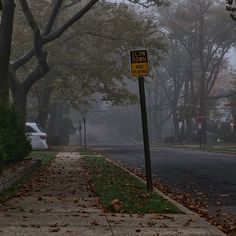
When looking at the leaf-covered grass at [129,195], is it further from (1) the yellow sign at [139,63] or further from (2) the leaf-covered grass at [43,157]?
(2) the leaf-covered grass at [43,157]

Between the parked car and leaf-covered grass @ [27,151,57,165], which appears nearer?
leaf-covered grass @ [27,151,57,165]

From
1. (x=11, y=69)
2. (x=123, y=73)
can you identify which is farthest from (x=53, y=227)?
(x=123, y=73)

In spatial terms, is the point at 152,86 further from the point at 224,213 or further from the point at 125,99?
the point at 224,213

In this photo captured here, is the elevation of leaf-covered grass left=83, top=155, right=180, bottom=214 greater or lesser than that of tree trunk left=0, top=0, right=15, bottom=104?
lesser

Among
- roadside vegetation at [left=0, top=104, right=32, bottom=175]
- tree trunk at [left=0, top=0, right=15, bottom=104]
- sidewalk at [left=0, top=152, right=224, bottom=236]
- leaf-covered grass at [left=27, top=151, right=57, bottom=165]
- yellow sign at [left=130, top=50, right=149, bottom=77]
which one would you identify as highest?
tree trunk at [left=0, top=0, right=15, bottom=104]

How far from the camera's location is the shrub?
16234 mm

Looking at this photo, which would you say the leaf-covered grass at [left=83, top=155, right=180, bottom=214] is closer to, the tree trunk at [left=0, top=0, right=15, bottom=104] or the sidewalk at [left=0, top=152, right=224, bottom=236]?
the sidewalk at [left=0, top=152, right=224, bottom=236]

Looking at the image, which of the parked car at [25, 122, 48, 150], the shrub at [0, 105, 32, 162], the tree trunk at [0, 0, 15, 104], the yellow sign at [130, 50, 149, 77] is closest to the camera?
the yellow sign at [130, 50, 149, 77]

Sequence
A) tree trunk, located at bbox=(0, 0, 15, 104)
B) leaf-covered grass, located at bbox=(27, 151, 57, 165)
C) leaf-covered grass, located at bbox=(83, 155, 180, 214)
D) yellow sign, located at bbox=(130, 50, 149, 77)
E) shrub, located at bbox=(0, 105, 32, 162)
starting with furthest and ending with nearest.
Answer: leaf-covered grass, located at bbox=(27, 151, 57, 165) < tree trunk, located at bbox=(0, 0, 15, 104) < shrub, located at bbox=(0, 105, 32, 162) < yellow sign, located at bbox=(130, 50, 149, 77) < leaf-covered grass, located at bbox=(83, 155, 180, 214)

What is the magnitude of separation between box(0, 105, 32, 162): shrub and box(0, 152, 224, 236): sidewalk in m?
4.60

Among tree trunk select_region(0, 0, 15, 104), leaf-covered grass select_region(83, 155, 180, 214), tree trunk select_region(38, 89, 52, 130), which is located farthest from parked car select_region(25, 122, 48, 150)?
Result: leaf-covered grass select_region(83, 155, 180, 214)

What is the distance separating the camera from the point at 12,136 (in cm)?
1739

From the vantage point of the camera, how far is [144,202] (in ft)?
35.3

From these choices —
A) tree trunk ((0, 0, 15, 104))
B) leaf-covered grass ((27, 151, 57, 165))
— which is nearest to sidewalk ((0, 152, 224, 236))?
tree trunk ((0, 0, 15, 104))
